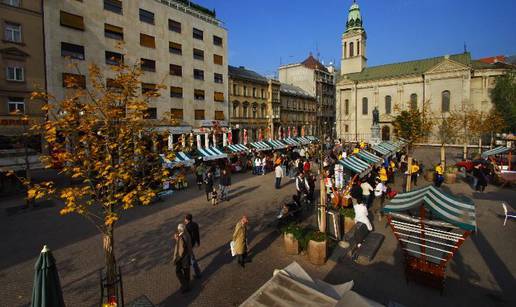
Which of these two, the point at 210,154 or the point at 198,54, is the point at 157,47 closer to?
the point at 198,54

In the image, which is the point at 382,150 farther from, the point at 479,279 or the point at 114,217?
the point at 114,217

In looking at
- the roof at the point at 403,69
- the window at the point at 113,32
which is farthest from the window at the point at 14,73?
the roof at the point at 403,69

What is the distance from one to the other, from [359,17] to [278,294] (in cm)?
8592

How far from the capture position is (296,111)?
60312 mm

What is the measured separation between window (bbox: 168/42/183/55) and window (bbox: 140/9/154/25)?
122 inches

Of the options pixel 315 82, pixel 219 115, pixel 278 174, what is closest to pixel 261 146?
pixel 219 115

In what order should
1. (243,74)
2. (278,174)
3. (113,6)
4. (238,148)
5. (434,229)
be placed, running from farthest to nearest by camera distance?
(243,74), (238,148), (113,6), (278,174), (434,229)

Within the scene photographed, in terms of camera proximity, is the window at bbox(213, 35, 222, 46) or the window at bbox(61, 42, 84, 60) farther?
the window at bbox(213, 35, 222, 46)

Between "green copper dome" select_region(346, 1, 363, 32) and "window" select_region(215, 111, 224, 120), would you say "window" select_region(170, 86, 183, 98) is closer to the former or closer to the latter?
"window" select_region(215, 111, 224, 120)

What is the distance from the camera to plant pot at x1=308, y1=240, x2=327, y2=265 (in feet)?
28.7

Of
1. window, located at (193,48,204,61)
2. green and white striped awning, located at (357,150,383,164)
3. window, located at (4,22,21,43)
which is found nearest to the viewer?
green and white striped awning, located at (357,150,383,164)

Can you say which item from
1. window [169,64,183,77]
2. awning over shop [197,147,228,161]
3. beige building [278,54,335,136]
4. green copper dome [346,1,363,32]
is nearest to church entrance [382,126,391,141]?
beige building [278,54,335,136]

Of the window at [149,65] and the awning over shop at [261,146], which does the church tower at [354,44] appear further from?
the window at [149,65]

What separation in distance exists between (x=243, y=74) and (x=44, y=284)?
45.3 meters
